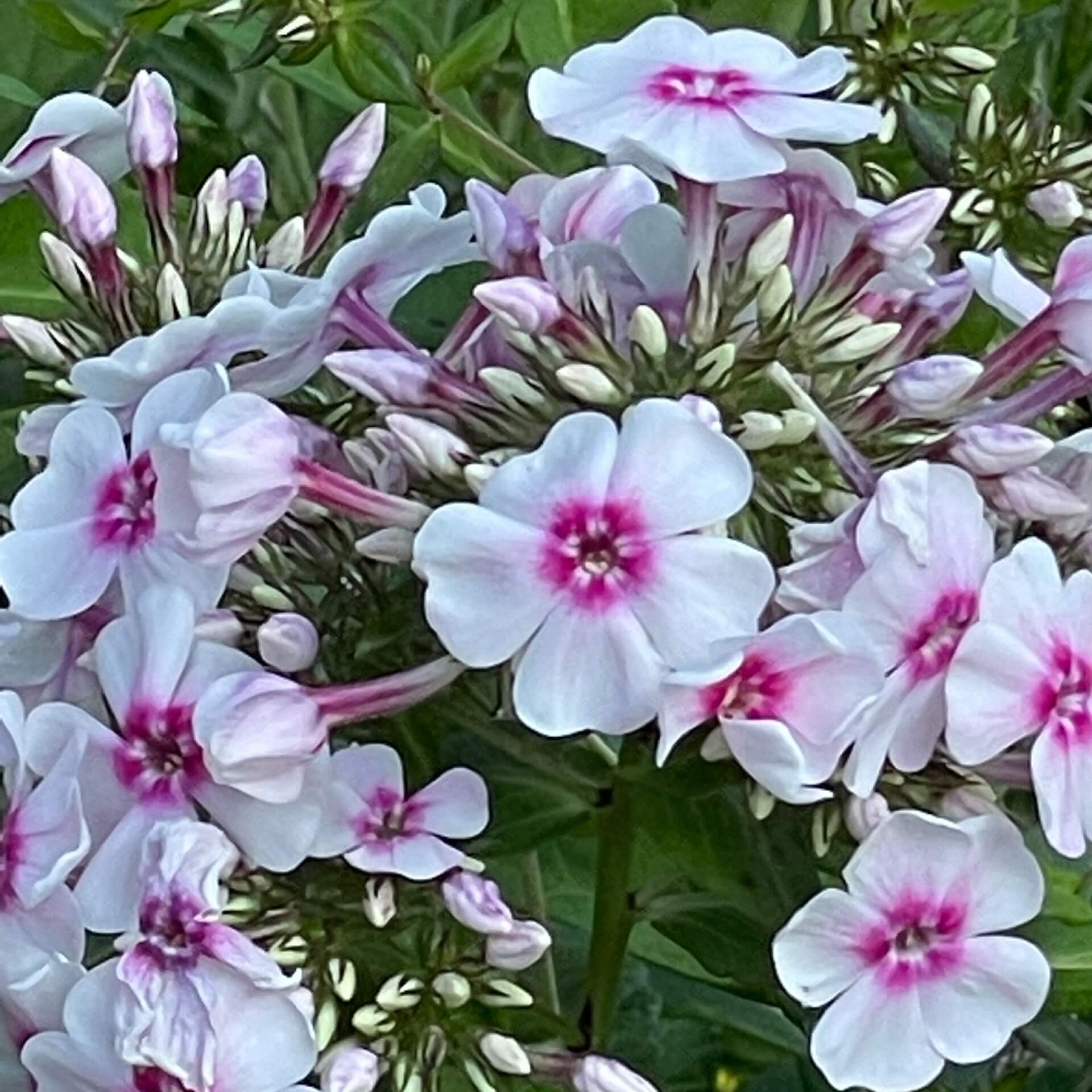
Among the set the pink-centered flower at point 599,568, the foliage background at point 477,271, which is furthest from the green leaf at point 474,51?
the pink-centered flower at point 599,568

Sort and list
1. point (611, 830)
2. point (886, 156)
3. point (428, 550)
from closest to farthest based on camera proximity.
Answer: point (428, 550)
point (611, 830)
point (886, 156)

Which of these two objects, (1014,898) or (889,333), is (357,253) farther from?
(1014,898)

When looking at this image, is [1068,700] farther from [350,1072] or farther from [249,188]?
[249,188]

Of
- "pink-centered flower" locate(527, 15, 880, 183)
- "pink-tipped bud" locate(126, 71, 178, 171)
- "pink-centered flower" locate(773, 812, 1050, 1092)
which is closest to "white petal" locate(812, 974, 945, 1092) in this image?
"pink-centered flower" locate(773, 812, 1050, 1092)

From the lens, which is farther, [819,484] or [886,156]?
[886,156]

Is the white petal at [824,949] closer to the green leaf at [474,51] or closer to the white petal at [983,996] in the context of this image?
the white petal at [983,996]

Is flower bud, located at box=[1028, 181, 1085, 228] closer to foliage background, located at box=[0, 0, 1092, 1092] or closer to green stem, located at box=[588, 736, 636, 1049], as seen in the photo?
foliage background, located at box=[0, 0, 1092, 1092]

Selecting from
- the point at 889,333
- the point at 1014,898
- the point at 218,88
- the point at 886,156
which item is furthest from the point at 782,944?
the point at 218,88
